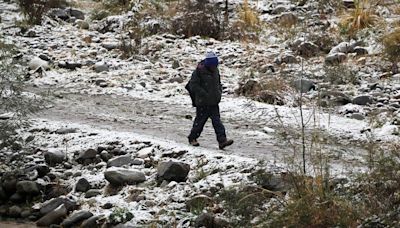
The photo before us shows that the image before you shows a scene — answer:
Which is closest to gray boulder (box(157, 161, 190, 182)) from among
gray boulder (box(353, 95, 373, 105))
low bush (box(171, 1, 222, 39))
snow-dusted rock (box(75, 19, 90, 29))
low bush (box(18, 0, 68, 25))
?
gray boulder (box(353, 95, 373, 105))

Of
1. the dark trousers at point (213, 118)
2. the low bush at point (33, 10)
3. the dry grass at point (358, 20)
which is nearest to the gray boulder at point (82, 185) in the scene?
the dark trousers at point (213, 118)

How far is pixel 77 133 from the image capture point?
10086 mm

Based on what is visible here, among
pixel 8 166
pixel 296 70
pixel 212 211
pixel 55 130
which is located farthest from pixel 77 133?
pixel 296 70

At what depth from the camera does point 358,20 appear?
1468cm

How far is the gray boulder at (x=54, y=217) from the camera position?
793cm

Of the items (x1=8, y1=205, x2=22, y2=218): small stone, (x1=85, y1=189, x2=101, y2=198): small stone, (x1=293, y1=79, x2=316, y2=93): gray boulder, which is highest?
(x1=293, y1=79, x2=316, y2=93): gray boulder

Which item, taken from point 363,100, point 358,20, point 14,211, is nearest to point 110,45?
point 358,20

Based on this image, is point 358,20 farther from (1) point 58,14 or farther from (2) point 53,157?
(2) point 53,157

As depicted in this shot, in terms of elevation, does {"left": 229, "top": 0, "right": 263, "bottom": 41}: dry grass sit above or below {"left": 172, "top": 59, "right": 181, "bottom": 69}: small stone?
above

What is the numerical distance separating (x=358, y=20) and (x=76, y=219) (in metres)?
9.10

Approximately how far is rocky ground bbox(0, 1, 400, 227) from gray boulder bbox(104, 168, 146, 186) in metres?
0.01

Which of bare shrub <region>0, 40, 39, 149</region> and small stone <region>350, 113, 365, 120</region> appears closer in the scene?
bare shrub <region>0, 40, 39, 149</region>

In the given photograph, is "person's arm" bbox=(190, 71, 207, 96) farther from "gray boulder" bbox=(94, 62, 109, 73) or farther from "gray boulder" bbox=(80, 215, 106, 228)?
"gray boulder" bbox=(94, 62, 109, 73)

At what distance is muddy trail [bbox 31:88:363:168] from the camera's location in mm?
9156
